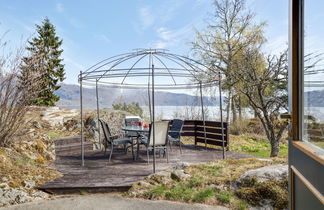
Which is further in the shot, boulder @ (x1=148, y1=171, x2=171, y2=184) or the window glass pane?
boulder @ (x1=148, y1=171, x2=171, y2=184)

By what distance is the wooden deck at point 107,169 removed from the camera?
355 cm

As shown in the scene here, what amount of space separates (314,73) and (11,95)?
501 cm

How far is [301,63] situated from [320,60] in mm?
174

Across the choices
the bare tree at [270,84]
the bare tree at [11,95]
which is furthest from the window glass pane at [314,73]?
the bare tree at [270,84]

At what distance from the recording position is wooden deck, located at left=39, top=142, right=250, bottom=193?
11.6ft

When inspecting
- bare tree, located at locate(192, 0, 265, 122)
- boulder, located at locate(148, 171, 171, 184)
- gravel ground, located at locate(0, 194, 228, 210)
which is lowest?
gravel ground, located at locate(0, 194, 228, 210)

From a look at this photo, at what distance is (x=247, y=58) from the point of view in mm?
7406

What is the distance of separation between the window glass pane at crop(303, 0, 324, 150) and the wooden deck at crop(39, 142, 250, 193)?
2689 mm

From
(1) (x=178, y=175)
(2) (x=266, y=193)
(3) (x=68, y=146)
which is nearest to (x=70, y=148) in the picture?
(3) (x=68, y=146)

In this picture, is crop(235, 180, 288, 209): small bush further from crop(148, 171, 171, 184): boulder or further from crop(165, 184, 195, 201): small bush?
crop(148, 171, 171, 184): boulder

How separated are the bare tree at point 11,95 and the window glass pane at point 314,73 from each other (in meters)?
4.69

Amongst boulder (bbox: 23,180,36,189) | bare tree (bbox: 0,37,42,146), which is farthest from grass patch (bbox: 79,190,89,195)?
bare tree (bbox: 0,37,42,146)

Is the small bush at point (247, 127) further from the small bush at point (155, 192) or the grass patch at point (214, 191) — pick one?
the small bush at point (155, 192)

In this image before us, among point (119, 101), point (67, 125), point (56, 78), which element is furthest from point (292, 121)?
point (56, 78)
